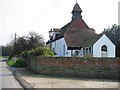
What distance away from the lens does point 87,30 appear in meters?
49.8

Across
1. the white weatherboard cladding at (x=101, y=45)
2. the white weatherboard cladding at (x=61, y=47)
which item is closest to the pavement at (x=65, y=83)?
the white weatherboard cladding at (x=101, y=45)

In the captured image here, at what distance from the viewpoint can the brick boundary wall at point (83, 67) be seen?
22.4m

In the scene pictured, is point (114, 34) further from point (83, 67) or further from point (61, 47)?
point (83, 67)

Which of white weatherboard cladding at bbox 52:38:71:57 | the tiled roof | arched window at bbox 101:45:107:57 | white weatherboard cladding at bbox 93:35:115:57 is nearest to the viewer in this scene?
white weatherboard cladding at bbox 93:35:115:57

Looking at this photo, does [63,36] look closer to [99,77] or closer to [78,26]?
[78,26]

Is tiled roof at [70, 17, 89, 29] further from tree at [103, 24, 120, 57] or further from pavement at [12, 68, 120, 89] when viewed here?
pavement at [12, 68, 120, 89]

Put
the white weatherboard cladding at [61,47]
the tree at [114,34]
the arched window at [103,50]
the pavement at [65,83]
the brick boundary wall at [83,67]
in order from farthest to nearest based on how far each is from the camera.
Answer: the tree at [114,34] → the white weatherboard cladding at [61,47] → the arched window at [103,50] → the brick boundary wall at [83,67] → the pavement at [65,83]

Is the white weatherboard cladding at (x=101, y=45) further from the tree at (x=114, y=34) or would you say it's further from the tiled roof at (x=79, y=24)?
the tree at (x=114, y=34)

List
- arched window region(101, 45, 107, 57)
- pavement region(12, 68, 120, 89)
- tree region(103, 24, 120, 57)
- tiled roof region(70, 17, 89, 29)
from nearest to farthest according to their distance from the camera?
pavement region(12, 68, 120, 89)
arched window region(101, 45, 107, 57)
tiled roof region(70, 17, 89, 29)
tree region(103, 24, 120, 57)

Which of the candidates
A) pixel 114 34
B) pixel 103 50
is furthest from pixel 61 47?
pixel 114 34

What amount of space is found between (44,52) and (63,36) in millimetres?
19923

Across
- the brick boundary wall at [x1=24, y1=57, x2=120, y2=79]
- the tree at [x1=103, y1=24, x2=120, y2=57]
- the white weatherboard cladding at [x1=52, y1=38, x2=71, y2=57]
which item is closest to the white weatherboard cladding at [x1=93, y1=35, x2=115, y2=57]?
the white weatherboard cladding at [x1=52, y1=38, x2=71, y2=57]

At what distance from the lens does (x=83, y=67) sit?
2278cm

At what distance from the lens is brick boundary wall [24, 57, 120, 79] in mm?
22375
